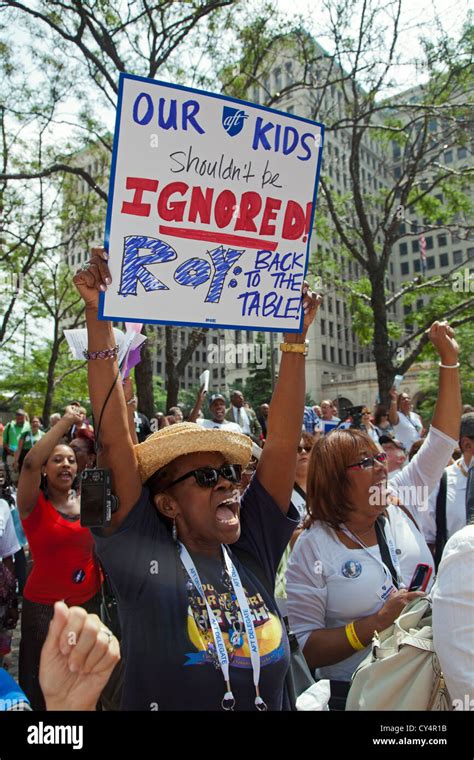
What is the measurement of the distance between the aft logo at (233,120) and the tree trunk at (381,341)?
987 cm

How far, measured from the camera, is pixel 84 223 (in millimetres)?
17812

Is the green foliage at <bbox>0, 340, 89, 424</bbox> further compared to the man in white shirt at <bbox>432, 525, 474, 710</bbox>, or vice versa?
the green foliage at <bbox>0, 340, 89, 424</bbox>

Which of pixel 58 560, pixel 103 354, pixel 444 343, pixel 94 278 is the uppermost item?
pixel 94 278

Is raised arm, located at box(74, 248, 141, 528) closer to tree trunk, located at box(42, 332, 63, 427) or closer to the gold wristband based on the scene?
the gold wristband

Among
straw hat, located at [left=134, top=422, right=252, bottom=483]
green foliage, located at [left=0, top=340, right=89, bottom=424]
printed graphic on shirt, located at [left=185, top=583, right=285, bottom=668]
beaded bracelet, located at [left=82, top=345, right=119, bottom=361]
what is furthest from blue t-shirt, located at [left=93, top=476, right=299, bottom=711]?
green foliage, located at [left=0, top=340, right=89, bottom=424]

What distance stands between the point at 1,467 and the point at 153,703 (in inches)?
125

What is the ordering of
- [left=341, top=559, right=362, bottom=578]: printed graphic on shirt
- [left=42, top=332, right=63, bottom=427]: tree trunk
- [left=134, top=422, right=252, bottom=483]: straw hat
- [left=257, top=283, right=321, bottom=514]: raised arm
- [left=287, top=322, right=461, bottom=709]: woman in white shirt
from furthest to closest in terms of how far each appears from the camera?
1. [left=42, top=332, right=63, bottom=427]: tree trunk
2. [left=341, top=559, right=362, bottom=578]: printed graphic on shirt
3. [left=287, top=322, right=461, bottom=709]: woman in white shirt
4. [left=257, top=283, right=321, bottom=514]: raised arm
5. [left=134, top=422, right=252, bottom=483]: straw hat

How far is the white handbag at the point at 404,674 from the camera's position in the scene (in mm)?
1850

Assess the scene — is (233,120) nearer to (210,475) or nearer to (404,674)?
(210,475)

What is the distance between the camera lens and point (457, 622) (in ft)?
5.61

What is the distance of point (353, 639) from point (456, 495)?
2.63m

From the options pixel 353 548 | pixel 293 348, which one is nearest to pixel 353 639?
pixel 353 548

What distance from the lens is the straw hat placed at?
226 cm
